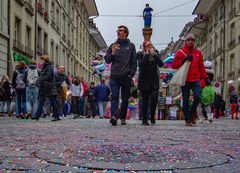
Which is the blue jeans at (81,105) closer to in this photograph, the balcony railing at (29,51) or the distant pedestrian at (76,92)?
the distant pedestrian at (76,92)

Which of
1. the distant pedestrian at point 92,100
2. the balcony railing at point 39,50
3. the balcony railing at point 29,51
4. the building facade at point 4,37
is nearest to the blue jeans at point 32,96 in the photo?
the distant pedestrian at point 92,100

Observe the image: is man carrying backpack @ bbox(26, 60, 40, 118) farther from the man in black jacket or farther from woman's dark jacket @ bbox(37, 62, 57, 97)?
the man in black jacket

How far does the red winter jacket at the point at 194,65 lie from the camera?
26.2ft

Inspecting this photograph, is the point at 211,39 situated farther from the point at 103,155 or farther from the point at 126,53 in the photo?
the point at 103,155

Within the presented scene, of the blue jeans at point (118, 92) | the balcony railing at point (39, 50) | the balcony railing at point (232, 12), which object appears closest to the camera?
→ the blue jeans at point (118, 92)

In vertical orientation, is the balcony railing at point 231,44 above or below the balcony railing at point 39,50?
above

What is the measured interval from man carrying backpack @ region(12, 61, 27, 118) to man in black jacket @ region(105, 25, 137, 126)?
4912 mm

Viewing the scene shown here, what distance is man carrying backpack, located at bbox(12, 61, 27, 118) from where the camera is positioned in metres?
11.9

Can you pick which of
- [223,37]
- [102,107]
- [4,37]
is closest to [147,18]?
[102,107]

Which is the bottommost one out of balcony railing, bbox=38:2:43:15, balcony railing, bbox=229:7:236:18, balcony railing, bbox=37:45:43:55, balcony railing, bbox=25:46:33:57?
balcony railing, bbox=25:46:33:57

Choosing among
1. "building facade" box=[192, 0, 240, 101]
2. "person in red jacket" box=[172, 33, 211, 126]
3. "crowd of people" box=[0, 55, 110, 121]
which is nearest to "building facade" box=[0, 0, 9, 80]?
"crowd of people" box=[0, 55, 110, 121]

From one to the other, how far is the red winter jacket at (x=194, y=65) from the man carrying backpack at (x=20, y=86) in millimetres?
5211

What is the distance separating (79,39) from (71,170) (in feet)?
149

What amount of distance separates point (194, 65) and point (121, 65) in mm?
1397
